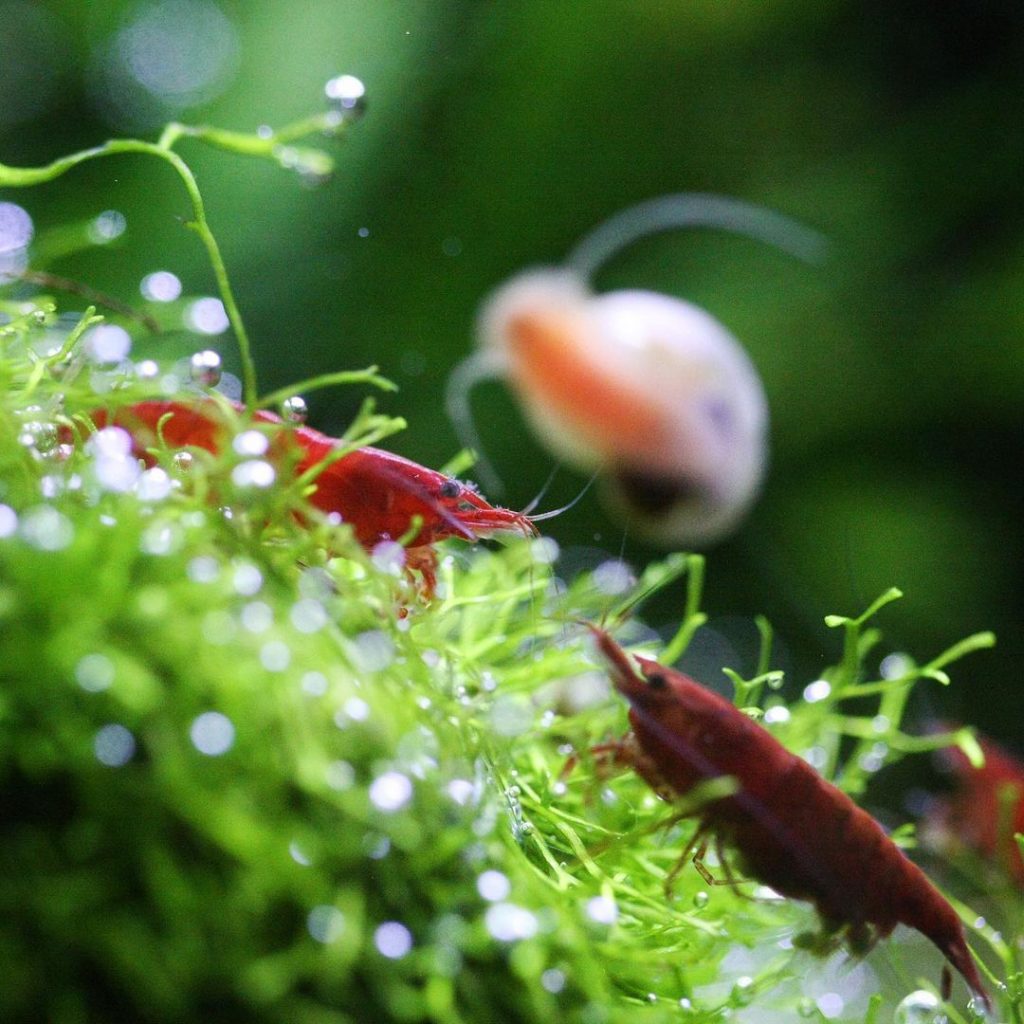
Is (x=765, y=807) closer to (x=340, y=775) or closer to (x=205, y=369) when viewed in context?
(x=340, y=775)

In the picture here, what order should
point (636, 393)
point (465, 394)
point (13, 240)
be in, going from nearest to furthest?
point (13, 240)
point (636, 393)
point (465, 394)

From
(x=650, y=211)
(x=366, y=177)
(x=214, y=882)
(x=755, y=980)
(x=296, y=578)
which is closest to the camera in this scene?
(x=214, y=882)

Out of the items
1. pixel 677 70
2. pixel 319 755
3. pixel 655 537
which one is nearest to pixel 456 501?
pixel 319 755

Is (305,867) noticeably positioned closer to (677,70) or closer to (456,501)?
(456,501)

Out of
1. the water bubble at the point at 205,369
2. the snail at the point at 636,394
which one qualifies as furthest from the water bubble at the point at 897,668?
the snail at the point at 636,394

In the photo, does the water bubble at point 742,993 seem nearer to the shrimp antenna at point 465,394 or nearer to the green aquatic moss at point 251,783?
the green aquatic moss at point 251,783

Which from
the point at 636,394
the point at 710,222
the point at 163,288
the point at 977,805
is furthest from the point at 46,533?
the point at 710,222
